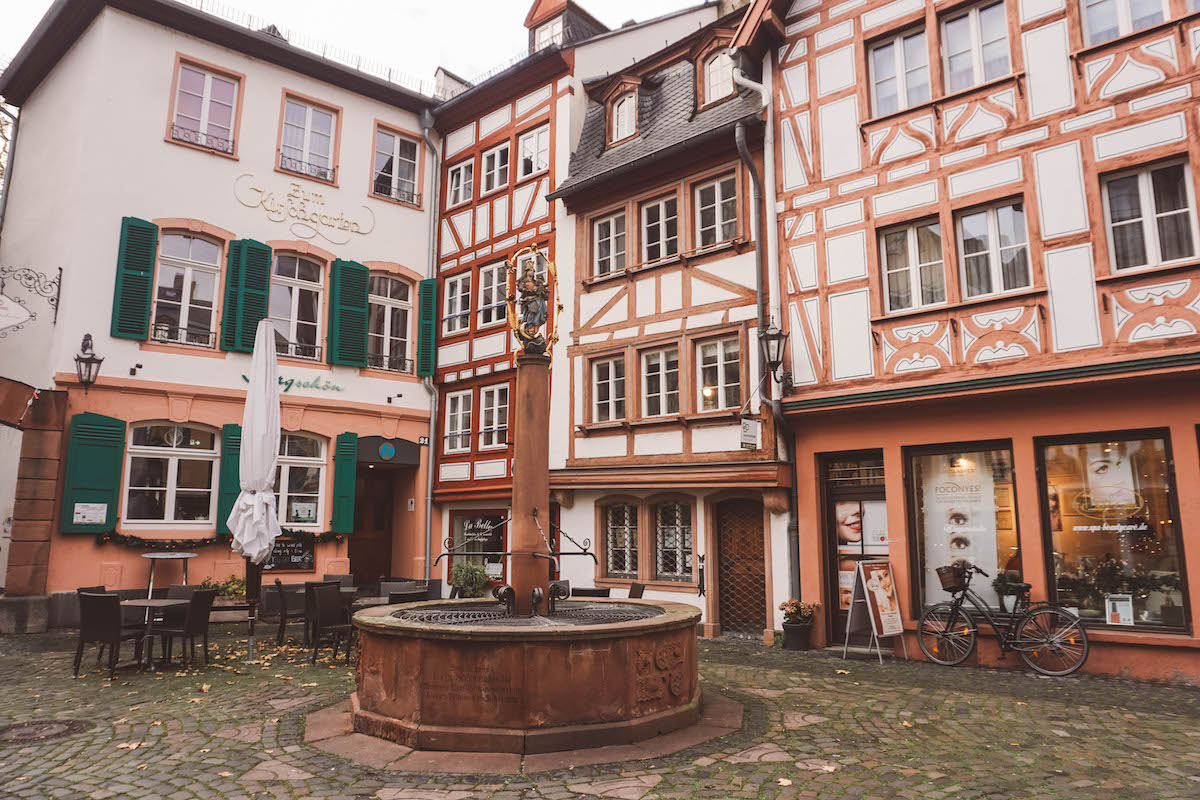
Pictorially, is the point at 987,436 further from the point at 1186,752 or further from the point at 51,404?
the point at 51,404

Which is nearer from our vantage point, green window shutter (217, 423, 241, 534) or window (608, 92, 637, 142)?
green window shutter (217, 423, 241, 534)

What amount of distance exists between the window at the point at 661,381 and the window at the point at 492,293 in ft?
14.0

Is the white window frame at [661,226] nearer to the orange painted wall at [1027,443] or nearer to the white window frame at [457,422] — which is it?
the orange painted wall at [1027,443]

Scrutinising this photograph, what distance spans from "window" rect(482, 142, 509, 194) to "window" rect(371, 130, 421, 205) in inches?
68.3

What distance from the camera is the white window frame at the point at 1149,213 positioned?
879 centimetres

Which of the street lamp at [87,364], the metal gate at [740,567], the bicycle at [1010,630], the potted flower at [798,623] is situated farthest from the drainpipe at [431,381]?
the bicycle at [1010,630]

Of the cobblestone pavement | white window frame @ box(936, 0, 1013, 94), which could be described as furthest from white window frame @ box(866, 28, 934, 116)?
the cobblestone pavement

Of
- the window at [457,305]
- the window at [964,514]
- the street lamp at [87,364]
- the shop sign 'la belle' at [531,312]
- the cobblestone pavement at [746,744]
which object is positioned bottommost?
the cobblestone pavement at [746,744]

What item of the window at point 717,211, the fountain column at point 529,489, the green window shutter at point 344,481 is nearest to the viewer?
the fountain column at point 529,489

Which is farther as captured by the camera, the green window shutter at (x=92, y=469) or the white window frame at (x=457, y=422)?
the white window frame at (x=457, y=422)

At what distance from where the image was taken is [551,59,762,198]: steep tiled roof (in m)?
13.1

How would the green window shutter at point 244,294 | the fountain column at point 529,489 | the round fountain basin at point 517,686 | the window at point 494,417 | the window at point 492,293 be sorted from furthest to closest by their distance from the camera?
the window at point 492,293 < the window at point 494,417 < the green window shutter at point 244,294 < the fountain column at point 529,489 < the round fountain basin at point 517,686

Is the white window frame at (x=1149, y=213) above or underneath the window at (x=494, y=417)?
above

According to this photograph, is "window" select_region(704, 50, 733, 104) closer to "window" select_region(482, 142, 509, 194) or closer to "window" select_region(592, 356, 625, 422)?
"window" select_region(592, 356, 625, 422)
